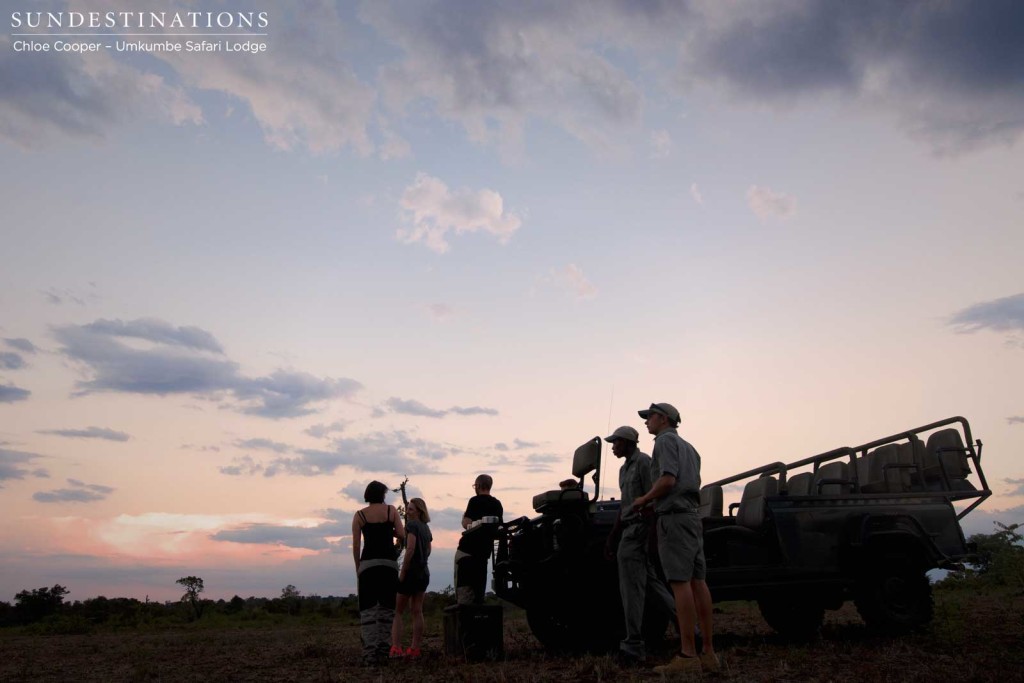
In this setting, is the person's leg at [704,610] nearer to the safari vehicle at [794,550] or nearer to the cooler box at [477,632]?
the safari vehicle at [794,550]

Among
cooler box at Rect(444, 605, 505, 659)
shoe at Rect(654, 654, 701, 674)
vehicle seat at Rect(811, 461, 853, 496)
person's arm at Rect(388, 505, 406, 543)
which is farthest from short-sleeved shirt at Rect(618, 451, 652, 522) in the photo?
vehicle seat at Rect(811, 461, 853, 496)

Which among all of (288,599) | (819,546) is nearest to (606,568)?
(819,546)

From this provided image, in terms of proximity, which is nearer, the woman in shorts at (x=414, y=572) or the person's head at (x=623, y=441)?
the person's head at (x=623, y=441)

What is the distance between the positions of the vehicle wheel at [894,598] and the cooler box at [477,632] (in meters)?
3.77

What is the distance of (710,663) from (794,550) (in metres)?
2.60

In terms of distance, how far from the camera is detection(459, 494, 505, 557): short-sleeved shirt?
9.48 meters

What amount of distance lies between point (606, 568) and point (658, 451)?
1816 mm

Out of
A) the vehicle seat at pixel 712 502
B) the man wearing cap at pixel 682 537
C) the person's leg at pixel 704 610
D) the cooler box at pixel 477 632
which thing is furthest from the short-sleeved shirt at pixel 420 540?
the person's leg at pixel 704 610

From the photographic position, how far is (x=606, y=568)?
8.56 metres

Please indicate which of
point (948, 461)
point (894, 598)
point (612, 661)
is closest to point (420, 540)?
point (612, 661)

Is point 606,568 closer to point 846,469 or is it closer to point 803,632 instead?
point 803,632

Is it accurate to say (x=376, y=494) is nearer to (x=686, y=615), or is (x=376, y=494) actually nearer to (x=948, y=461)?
(x=686, y=615)

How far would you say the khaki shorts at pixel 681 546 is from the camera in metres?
7.06

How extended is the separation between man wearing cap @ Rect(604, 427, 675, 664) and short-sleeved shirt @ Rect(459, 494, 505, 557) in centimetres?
175
